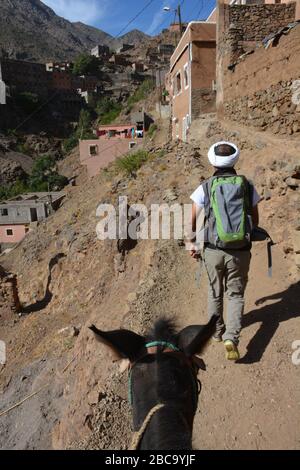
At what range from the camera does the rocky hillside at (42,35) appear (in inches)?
3878

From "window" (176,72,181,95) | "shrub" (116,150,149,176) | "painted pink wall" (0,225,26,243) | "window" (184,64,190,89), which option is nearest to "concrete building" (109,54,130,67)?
"painted pink wall" (0,225,26,243)

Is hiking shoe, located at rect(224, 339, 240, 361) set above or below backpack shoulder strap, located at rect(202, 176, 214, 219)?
below

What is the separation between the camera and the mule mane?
179cm

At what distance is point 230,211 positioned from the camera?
9.23ft

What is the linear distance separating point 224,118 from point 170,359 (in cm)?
1045

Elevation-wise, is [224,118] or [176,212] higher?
[224,118]

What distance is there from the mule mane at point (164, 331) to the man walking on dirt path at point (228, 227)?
1003 mm

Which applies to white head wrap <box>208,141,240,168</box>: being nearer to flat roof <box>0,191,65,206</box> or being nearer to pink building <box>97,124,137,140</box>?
flat roof <box>0,191,65,206</box>

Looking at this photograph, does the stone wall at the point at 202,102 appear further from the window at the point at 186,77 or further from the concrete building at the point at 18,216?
the concrete building at the point at 18,216

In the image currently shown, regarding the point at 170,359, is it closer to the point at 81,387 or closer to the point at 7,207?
the point at 81,387

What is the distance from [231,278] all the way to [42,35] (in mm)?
151945

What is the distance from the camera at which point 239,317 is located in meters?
3.07

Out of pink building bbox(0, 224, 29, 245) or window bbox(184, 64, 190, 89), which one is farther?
pink building bbox(0, 224, 29, 245)

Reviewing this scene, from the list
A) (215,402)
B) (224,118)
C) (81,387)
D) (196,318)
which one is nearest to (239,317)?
(215,402)
